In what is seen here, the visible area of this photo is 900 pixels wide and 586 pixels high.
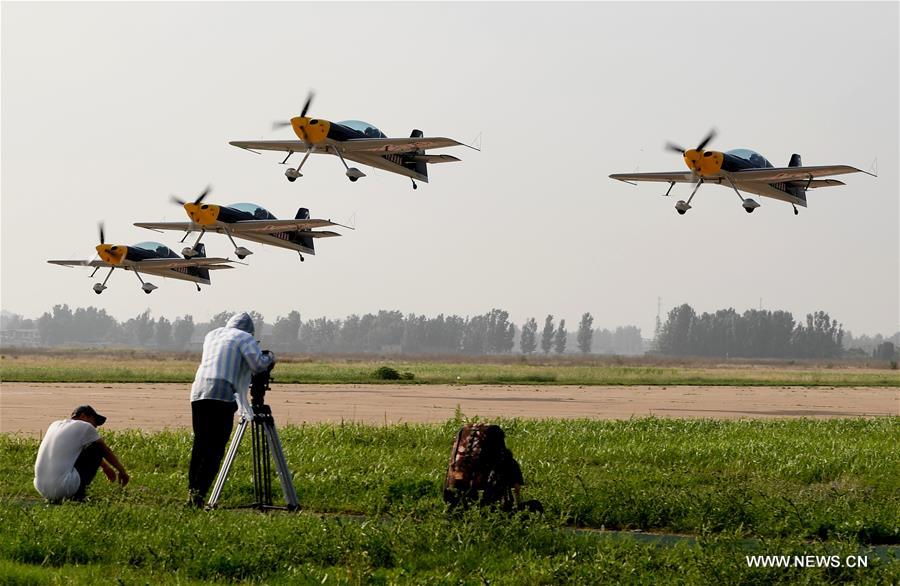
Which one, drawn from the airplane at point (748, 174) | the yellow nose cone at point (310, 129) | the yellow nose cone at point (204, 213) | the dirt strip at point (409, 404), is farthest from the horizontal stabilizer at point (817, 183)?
the yellow nose cone at point (204, 213)

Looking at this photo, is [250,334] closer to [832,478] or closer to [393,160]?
[832,478]

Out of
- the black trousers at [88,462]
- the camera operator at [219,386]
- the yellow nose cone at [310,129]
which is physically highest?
the yellow nose cone at [310,129]

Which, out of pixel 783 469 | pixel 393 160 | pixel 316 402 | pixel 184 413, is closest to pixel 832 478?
pixel 783 469

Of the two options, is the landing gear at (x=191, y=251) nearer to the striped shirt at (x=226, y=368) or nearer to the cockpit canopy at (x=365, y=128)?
the cockpit canopy at (x=365, y=128)

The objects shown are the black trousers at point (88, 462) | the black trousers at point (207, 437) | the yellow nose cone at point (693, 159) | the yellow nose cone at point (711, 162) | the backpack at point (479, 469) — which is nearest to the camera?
the backpack at point (479, 469)

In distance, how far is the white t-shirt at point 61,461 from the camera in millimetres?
11133

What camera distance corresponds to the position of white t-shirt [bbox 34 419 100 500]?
11133 millimetres

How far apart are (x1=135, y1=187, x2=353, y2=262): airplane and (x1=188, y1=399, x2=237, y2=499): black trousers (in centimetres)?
4468

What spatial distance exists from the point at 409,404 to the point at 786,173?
20952 millimetres

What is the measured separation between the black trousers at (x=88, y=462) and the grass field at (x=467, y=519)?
236mm

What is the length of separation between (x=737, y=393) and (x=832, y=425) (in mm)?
24652

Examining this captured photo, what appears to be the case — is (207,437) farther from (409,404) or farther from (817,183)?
(817,183)

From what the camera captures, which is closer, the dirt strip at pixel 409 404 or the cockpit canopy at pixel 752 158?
the dirt strip at pixel 409 404

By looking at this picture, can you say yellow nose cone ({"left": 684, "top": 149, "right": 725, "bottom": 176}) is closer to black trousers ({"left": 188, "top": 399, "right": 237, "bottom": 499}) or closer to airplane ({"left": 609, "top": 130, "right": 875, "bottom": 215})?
airplane ({"left": 609, "top": 130, "right": 875, "bottom": 215})
